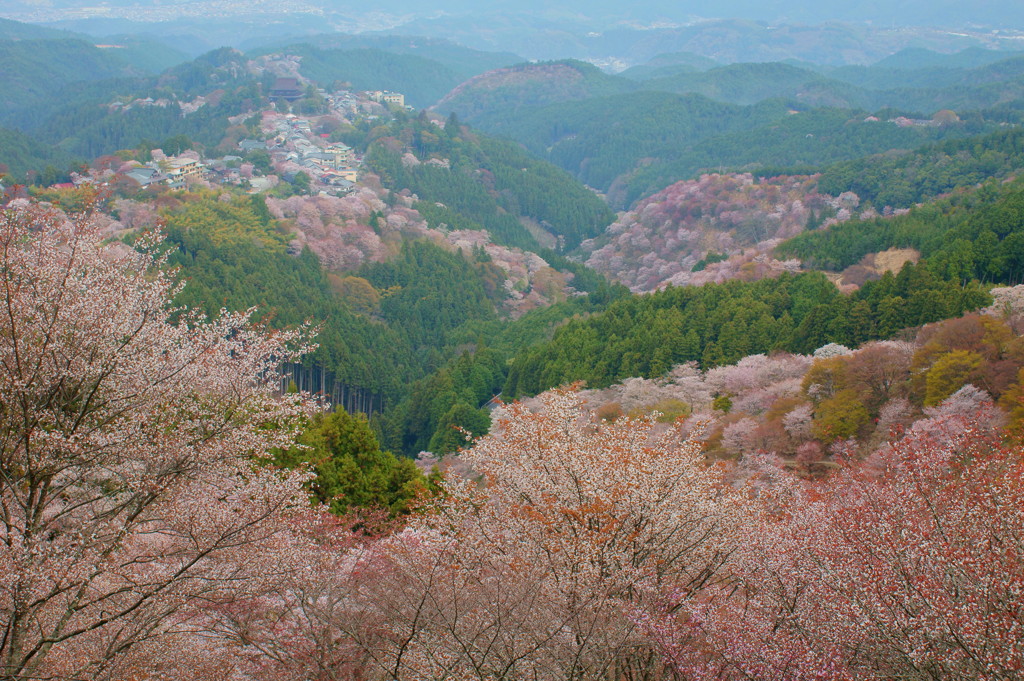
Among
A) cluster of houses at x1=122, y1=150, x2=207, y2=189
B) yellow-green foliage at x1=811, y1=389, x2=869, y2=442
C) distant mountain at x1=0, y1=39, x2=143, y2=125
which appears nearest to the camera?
yellow-green foliage at x1=811, y1=389, x2=869, y2=442

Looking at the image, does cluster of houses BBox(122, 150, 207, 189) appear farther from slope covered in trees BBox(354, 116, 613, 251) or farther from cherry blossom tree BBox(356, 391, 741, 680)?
cherry blossom tree BBox(356, 391, 741, 680)

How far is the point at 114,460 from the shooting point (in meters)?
9.75

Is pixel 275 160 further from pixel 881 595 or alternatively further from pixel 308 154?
pixel 881 595

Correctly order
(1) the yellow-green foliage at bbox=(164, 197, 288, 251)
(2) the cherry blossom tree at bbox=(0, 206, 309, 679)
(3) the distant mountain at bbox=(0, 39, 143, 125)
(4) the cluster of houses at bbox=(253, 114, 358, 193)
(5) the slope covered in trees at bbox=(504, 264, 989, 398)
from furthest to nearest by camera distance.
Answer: (3) the distant mountain at bbox=(0, 39, 143, 125), (4) the cluster of houses at bbox=(253, 114, 358, 193), (1) the yellow-green foliage at bbox=(164, 197, 288, 251), (5) the slope covered in trees at bbox=(504, 264, 989, 398), (2) the cherry blossom tree at bbox=(0, 206, 309, 679)

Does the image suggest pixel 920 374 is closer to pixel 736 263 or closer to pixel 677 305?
pixel 677 305

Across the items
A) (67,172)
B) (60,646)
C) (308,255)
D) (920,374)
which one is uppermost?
(60,646)

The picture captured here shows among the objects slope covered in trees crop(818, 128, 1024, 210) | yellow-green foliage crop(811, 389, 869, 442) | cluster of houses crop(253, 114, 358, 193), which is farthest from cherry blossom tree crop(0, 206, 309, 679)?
cluster of houses crop(253, 114, 358, 193)

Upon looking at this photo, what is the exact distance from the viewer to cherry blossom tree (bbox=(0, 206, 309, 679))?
29.6 ft

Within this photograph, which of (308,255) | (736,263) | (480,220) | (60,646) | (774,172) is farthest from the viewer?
(480,220)

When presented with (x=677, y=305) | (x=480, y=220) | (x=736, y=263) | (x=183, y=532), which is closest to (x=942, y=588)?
(x=183, y=532)

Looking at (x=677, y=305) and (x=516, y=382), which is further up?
(x=677, y=305)

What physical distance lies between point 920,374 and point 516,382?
2485cm

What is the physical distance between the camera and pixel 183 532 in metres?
9.70

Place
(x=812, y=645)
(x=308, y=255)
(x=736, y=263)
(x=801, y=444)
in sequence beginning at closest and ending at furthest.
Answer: (x=812, y=645) → (x=801, y=444) → (x=736, y=263) → (x=308, y=255)
